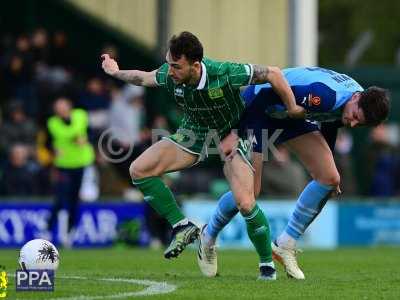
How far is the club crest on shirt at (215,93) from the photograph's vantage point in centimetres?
1059

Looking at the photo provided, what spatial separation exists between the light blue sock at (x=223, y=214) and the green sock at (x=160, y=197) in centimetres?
53

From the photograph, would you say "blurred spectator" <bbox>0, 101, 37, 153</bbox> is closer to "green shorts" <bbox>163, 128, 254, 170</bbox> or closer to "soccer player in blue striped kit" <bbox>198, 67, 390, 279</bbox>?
"soccer player in blue striped kit" <bbox>198, 67, 390, 279</bbox>

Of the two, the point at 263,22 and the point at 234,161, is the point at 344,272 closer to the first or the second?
the point at 234,161

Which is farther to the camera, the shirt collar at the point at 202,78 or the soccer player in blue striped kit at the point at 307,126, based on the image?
the soccer player in blue striped kit at the point at 307,126

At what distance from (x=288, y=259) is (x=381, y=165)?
12612mm

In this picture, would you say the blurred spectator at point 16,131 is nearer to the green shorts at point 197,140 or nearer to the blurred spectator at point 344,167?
the blurred spectator at point 344,167

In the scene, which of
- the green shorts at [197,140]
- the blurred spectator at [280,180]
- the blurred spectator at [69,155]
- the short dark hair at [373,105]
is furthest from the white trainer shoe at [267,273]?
the blurred spectator at [280,180]

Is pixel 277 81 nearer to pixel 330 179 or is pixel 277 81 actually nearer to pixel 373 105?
pixel 373 105

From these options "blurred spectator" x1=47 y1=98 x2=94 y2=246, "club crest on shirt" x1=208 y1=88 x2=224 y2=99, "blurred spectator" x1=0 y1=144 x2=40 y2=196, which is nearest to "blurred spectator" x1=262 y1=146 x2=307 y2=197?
"blurred spectator" x1=0 y1=144 x2=40 y2=196

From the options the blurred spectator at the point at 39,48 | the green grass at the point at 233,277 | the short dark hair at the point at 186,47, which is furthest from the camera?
the blurred spectator at the point at 39,48

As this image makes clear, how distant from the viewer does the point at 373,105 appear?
34.5 ft

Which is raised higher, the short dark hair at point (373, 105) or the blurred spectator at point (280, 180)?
the short dark hair at point (373, 105)

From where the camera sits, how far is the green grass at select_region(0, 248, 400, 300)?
31.3 feet

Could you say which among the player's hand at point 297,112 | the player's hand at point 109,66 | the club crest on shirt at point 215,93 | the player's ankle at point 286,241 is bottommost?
the player's ankle at point 286,241
